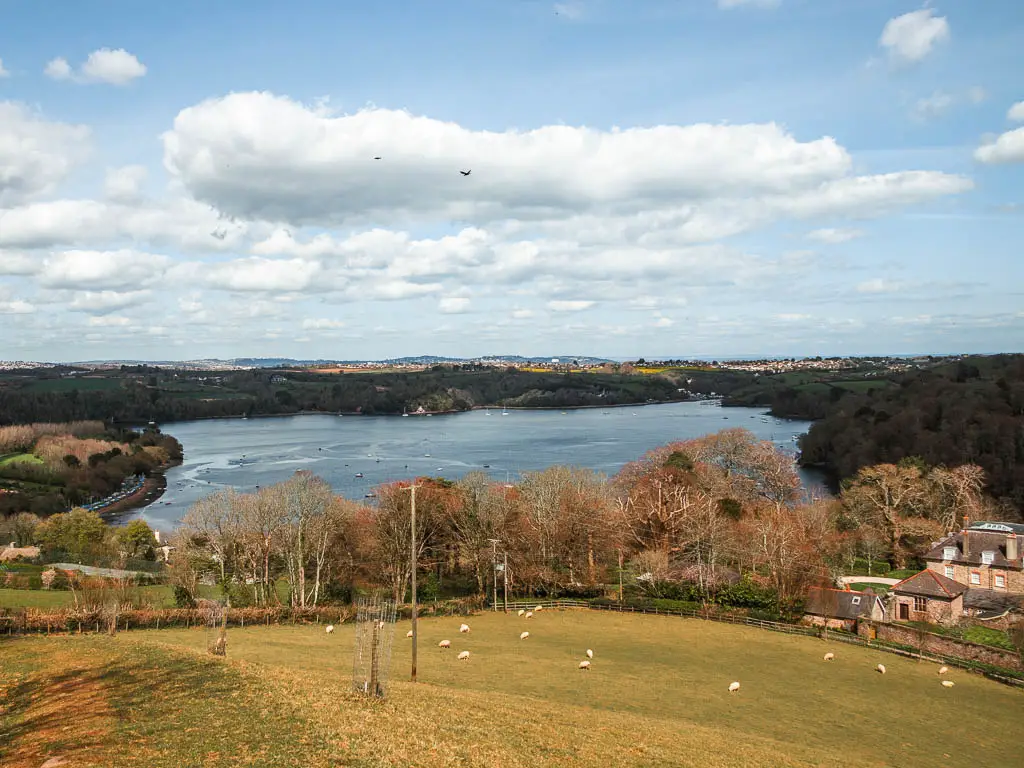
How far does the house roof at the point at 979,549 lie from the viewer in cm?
3309

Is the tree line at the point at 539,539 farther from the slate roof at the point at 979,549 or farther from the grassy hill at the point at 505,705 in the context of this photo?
the grassy hill at the point at 505,705

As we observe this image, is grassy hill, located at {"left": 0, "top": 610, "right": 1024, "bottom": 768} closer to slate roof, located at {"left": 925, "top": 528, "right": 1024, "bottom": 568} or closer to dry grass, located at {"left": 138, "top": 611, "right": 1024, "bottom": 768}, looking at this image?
dry grass, located at {"left": 138, "top": 611, "right": 1024, "bottom": 768}

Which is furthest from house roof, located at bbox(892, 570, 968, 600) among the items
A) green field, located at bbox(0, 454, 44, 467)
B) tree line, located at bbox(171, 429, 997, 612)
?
green field, located at bbox(0, 454, 44, 467)

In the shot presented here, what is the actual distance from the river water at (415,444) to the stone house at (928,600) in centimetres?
4207

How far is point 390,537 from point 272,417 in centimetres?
14906

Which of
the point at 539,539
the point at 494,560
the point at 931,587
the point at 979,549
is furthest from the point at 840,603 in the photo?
the point at 494,560

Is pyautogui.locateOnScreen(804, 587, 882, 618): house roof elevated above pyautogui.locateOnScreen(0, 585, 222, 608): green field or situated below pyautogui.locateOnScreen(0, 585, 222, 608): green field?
below

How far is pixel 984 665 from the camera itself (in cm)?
2348

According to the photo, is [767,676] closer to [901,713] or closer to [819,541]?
[901,713]

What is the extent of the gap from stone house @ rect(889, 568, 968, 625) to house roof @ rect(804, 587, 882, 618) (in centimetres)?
205

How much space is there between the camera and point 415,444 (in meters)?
110

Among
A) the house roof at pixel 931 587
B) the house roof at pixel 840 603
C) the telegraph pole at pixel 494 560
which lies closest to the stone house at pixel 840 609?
the house roof at pixel 840 603

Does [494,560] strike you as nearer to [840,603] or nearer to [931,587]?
[840,603]

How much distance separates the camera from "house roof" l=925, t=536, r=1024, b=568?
109 feet
